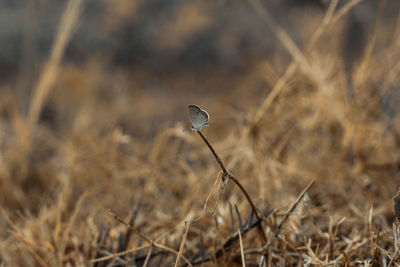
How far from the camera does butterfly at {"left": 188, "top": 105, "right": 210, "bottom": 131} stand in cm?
33

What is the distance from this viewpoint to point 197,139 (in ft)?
3.77

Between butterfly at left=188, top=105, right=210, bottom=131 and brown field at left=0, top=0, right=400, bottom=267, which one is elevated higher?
brown field at left=0, top=0, right=400, bottom=267

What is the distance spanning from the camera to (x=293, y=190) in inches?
31.7

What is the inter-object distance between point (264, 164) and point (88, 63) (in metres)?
1.44

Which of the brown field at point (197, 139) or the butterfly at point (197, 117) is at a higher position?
the brown field at point (197, 139)

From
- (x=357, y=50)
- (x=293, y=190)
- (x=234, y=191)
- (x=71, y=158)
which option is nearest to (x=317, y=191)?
(x=293, y=190)

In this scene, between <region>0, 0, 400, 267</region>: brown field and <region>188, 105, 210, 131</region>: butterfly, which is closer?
<region>188, 105, 210, 131</region>: butterfly

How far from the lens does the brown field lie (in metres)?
0.57

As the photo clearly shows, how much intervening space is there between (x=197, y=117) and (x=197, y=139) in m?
0.82

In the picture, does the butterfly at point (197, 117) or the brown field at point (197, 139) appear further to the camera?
the brown field at point (197, 139)

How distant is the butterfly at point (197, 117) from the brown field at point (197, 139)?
65mm

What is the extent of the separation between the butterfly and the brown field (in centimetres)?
7

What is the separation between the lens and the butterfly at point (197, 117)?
0.33m

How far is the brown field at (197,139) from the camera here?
0.57m
